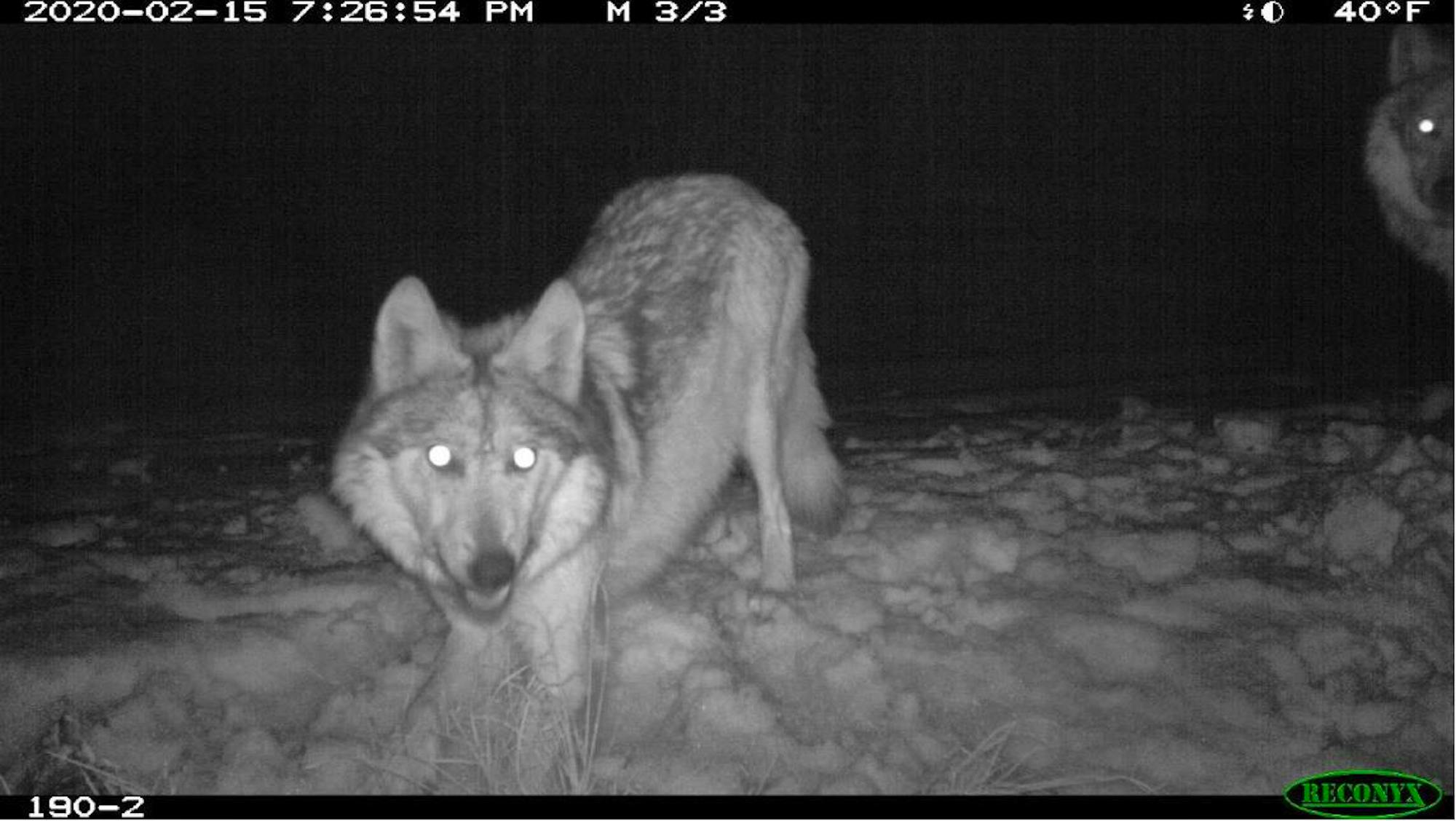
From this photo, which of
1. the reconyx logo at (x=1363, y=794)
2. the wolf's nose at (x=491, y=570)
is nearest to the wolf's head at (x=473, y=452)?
the wolf's nose at (x=491, y=570)

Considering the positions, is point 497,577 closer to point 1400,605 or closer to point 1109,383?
point 1400,605

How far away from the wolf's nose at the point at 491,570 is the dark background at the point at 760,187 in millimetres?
5198

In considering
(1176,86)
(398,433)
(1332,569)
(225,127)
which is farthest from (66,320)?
(1176,86)

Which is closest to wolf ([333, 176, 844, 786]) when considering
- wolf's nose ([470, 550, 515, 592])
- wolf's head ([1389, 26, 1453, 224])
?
wolf's nose ([470, 550, 515, 592])

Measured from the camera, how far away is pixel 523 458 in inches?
125

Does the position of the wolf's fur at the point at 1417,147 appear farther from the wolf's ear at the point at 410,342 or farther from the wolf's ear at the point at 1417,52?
the wolf's ear at the point at 410,342

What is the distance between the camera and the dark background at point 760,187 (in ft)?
30.6

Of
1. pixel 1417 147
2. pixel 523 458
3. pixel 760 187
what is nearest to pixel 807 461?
pixel 523 458

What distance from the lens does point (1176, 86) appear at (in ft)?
90.9

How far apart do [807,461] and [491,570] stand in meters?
2.29

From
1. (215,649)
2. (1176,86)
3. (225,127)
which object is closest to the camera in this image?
(215,649)

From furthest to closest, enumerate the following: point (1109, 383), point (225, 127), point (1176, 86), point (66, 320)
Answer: point (1176, 86)
point (225, 127)
point (66, 320)
point (1109, 383)

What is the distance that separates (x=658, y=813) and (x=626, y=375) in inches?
68.9

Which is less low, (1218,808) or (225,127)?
(225,127)
